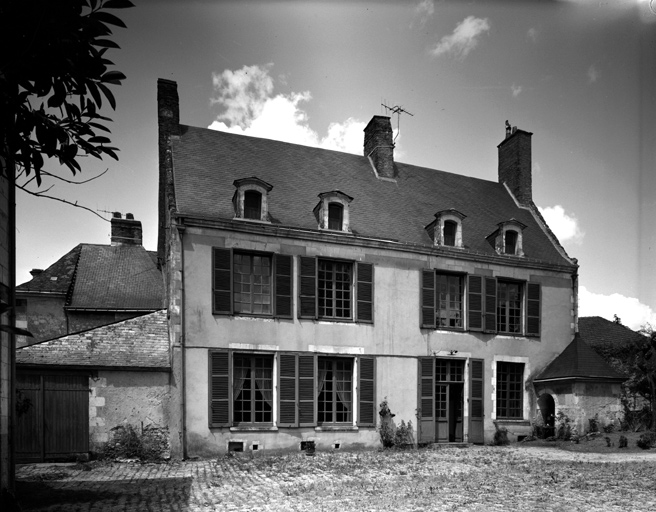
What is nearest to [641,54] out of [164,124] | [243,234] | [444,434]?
[243,234]

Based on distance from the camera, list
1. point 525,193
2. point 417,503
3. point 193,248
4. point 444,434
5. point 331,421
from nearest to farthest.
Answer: point 417,503 → point 193,248 → point 331,421 → point 444,434 → point 525,193

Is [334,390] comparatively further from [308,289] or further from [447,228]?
[447,228]

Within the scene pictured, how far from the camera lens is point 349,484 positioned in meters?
9.31

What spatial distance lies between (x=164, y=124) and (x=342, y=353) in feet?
26.7

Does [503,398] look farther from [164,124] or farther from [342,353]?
[164,124]

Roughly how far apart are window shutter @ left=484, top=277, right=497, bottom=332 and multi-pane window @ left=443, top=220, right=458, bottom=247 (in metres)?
1.48

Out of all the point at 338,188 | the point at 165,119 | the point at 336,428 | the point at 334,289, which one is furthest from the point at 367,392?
the point at 165,119

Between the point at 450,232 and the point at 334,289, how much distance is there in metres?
4.22

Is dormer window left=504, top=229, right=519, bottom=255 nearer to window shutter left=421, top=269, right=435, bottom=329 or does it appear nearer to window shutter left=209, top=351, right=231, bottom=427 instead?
→ window shutter left=421, top=269, right=435, bottom=329

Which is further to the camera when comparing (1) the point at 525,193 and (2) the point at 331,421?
(1) the point at 525,193

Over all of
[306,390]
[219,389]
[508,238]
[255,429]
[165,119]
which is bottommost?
[255,429]

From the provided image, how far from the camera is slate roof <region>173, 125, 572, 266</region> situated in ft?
48.9

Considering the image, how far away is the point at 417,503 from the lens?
773cm

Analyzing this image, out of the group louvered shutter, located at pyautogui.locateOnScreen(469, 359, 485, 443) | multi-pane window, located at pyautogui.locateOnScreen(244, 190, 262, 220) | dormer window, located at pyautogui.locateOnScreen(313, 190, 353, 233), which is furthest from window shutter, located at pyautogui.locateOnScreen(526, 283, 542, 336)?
multi-pane window, located at pyautogui.locateOnScreen(244, 190, 262, 220)
